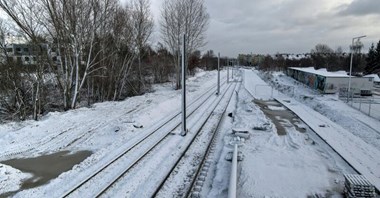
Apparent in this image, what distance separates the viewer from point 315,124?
55.5 ft

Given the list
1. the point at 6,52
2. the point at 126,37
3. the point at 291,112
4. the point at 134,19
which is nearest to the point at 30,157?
the point at 6,52

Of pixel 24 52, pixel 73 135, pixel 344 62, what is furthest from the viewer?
pixel 344 62

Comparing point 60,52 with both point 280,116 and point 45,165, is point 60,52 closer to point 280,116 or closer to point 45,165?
point 45,165

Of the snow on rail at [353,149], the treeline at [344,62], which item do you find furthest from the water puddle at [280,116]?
the treeline at [344,62]

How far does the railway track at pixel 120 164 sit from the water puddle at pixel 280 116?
6311 millimetres

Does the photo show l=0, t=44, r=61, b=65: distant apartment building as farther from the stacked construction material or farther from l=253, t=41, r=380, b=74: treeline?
l=253, t=41, r=380, b=74: treeline

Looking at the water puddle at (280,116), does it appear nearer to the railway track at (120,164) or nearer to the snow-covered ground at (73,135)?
the railway track at (120,164)

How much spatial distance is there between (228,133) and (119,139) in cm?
555

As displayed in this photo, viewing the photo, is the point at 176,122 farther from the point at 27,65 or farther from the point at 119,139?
the point at 27,65

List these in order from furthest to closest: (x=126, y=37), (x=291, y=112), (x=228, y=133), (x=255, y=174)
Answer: (x=126, y=37) < (x=291, y=112) < (x=228, y=133) < (x=255, y=174)

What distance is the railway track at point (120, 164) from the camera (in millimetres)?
7688

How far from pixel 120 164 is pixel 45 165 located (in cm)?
272

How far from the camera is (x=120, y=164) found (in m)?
9.66

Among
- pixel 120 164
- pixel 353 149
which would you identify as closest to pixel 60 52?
pixel 120 164
